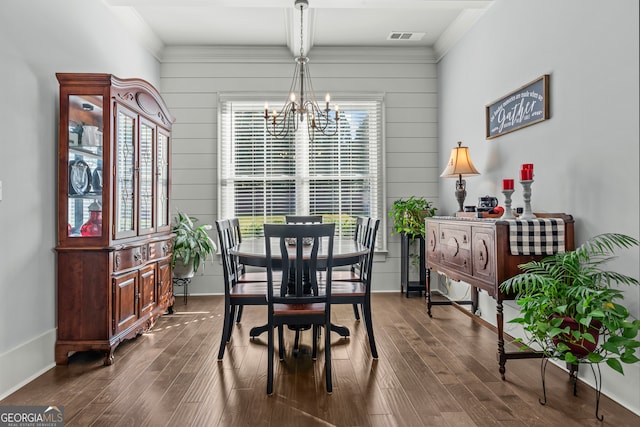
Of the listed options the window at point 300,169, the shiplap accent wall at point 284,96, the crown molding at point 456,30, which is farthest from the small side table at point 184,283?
the crown molding at point 456,30

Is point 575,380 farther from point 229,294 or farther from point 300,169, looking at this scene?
point 300,169

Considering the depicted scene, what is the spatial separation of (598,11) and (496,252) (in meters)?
1.54

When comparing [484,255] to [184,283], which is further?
[184,283]

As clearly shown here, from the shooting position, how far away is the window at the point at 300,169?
5.04 metres

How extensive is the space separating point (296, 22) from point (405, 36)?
1394 millimetres

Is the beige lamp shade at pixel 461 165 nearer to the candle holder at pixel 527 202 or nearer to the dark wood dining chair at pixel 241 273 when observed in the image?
the candle holder at pixel 527 202

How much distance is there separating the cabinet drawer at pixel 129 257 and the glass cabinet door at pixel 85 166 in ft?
0.75

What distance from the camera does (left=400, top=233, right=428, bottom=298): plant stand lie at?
480 cm

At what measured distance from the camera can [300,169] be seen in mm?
5090

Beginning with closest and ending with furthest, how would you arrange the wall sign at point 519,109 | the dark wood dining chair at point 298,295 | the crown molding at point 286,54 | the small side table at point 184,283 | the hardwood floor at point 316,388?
the hardwood floor at point 316,388 → the dark wood dining chair at point 298,295 → the wall sign at point 519,109 → the small side table at point 184,283 → the crown molding at point 286,54

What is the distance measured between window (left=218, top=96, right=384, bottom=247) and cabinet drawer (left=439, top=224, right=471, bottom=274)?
1634mm

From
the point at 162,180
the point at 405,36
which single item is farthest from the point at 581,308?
the point at 405,36

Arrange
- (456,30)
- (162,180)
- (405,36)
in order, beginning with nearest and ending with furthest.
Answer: (162,180)
(456,30)
(405,36)

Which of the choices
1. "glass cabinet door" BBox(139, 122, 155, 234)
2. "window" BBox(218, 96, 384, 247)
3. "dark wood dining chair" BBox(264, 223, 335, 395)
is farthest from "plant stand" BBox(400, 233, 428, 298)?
"glass cabinet door" BBox(139, 122, 155, 234)
